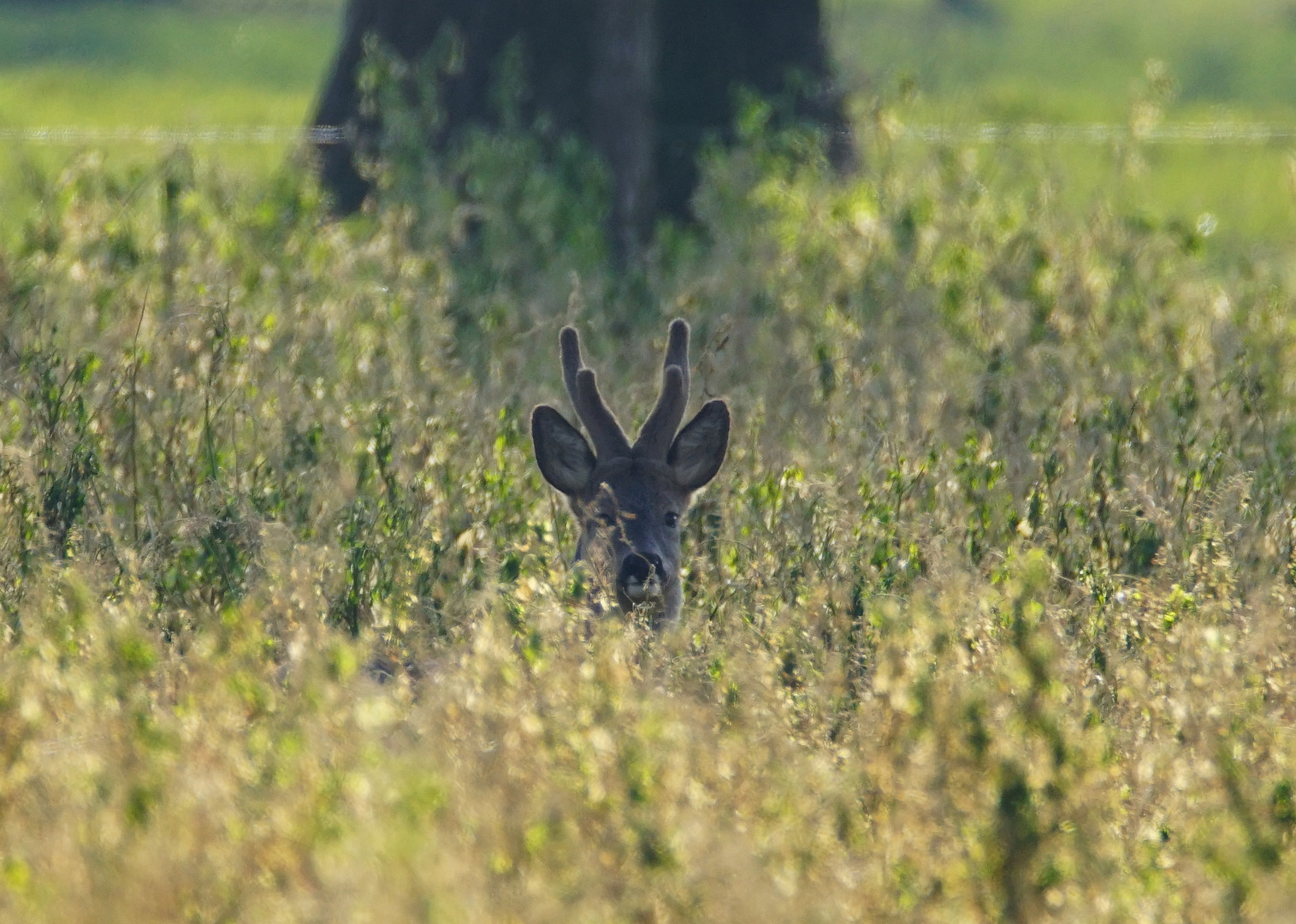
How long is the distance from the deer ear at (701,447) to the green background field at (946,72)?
4.47 meters

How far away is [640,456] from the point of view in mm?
7297

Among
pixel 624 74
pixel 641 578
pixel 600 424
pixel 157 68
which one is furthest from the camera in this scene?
pixel 157 68

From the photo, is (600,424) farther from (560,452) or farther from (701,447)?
(701,447)

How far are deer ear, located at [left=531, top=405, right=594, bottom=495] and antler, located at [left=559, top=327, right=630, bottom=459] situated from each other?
9 centimetres

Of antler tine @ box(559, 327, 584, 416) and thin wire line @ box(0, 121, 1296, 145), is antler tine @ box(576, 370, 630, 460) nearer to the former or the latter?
antler tine @ box(559, 327, 584, 416)

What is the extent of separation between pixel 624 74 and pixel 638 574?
6.85 meters

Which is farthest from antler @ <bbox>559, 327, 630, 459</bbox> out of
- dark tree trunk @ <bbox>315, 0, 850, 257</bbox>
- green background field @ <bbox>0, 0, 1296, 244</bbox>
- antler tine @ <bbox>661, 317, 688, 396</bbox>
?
dark tree trunk @ <bbox>315, 0, 850, 257</bbox>

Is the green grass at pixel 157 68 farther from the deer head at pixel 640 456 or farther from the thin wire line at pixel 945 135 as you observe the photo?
the deer head at pixel 640 456

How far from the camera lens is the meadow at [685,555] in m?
3.88

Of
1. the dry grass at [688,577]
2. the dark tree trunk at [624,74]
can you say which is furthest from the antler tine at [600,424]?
the dark tree trunk at [624,74]

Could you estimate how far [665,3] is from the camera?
45.3 ft

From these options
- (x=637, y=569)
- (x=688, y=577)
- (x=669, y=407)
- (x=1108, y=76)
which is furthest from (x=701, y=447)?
(x=1108, y=76)

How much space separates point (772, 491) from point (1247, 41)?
28889 millimetres

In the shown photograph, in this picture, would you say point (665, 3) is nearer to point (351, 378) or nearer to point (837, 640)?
point (351, 378)
